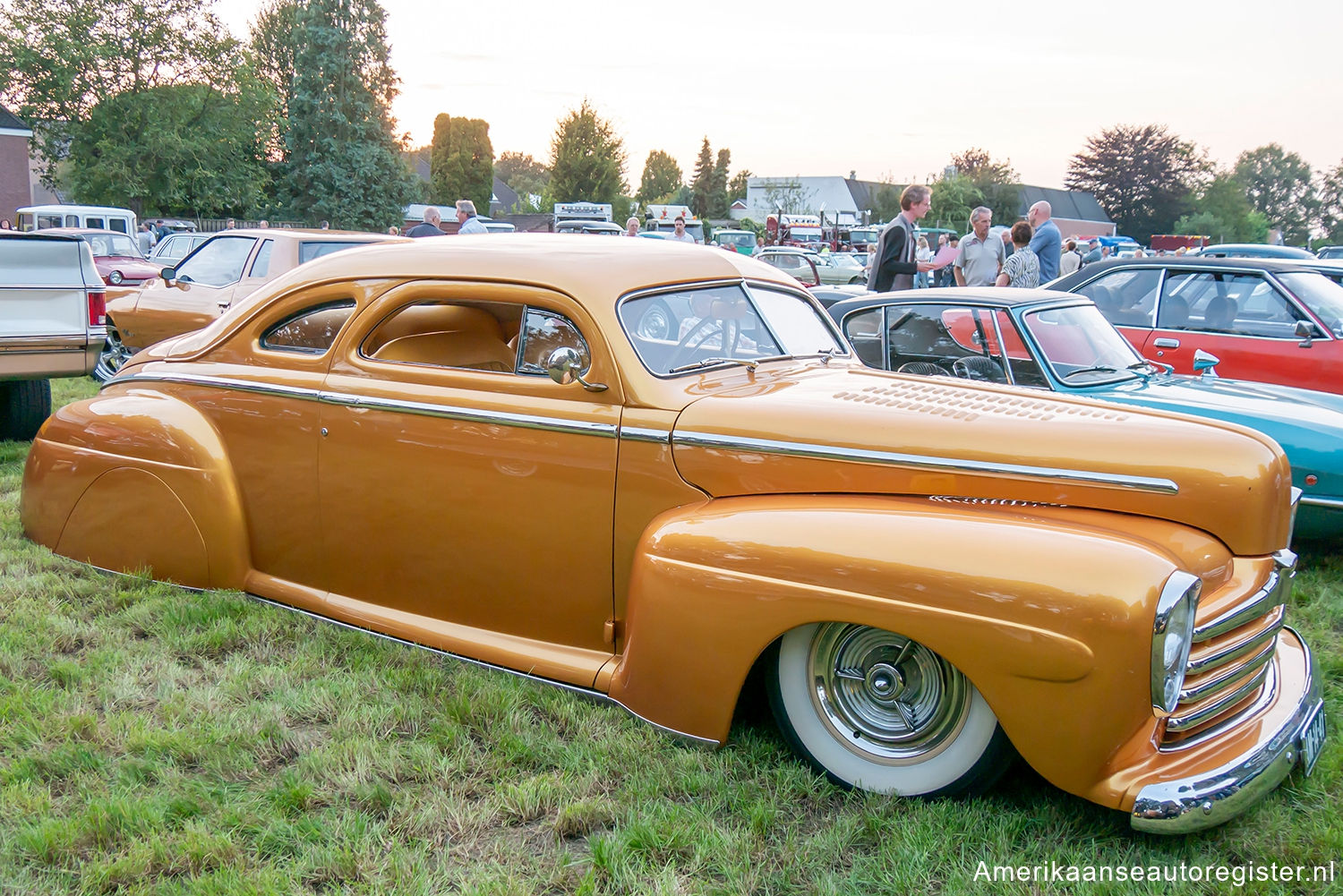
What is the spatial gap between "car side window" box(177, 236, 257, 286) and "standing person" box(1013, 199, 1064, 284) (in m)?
7.36

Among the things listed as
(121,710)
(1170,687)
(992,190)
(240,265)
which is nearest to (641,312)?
(1170,687)

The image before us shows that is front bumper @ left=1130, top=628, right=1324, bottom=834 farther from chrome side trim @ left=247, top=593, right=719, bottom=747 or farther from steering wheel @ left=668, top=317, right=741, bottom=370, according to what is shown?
steering wheel @ left=668, top=317, right=741, bottom=370

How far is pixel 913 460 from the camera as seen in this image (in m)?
2.78

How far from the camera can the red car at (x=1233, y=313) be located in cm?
637

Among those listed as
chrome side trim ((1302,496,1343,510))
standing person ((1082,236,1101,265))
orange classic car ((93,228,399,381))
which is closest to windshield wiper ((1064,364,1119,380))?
chrome side trim ((1302,496,1343,510))

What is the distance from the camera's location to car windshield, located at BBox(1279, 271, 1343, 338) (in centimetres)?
642

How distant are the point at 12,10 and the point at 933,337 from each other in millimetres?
39585

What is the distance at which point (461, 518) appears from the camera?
336cm

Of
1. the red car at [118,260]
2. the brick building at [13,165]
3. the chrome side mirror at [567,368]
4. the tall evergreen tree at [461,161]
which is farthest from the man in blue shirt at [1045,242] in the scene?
the tall evergreen tree at [461,161]

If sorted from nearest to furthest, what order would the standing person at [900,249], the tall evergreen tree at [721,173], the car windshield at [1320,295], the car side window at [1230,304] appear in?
the car windshield at [1320,295] → the car side window at [1230,304] → the standing person at [900,249] → the tall evergreen tree at [721,173]

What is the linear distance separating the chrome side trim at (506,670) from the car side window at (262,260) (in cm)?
556

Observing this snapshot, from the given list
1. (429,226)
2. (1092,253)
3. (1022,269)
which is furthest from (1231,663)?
(1092,253)

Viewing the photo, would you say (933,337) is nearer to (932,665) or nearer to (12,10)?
(932,665)

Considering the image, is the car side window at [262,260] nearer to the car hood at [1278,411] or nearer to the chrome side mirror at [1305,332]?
the car hood at [1278,411]
